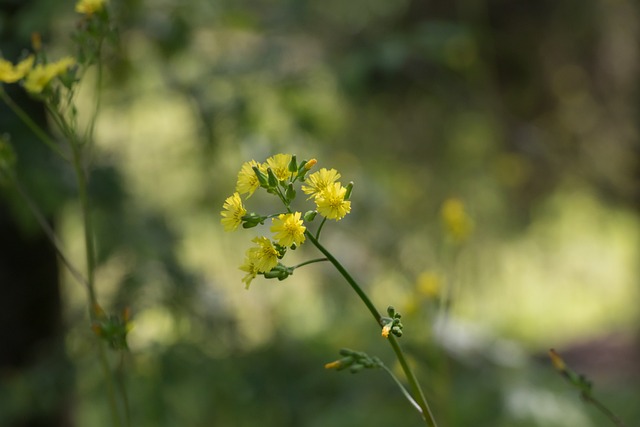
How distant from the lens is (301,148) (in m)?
2.32

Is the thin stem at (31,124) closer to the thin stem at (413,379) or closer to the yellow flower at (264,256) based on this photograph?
the yellow flower at (264,256)

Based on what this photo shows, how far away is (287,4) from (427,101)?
4.90 ft

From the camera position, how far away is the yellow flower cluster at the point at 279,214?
72 cm

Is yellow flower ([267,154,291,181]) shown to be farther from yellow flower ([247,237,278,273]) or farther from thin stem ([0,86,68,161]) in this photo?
thin stem ([0,86,68,161])

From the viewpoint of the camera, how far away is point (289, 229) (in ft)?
2.35

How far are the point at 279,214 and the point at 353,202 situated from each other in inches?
73.6

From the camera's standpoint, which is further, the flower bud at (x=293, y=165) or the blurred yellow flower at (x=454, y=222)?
the blurred yellow flower at (x=454, y=222)

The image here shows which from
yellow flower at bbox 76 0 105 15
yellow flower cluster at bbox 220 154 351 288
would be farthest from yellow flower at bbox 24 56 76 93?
yellow flower cluster at bbox 220 154 351 288

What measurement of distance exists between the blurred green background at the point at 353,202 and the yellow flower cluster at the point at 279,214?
59cm

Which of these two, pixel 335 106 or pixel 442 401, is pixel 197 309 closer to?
pixel 442 401

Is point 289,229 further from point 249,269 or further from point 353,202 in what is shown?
point 353,202

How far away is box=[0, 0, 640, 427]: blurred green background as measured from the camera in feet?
6.02

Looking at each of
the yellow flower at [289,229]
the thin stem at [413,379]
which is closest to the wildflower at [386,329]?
the thin stem at [413,379]

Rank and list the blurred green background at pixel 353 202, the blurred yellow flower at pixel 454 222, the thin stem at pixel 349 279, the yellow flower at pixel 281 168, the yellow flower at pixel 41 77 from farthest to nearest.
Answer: the blurred green background at pixel 353 202 → the blurred yellow flower at pixel 454 222 → the yellow flower at pixel 41 77 → the yellow flower at pixel 281 168 → the thin stem at pixel 349 279
